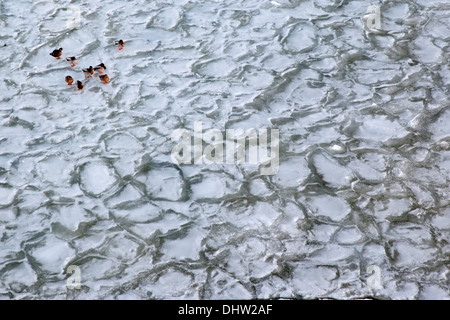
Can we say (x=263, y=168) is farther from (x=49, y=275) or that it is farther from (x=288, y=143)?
(x=49, y=275)

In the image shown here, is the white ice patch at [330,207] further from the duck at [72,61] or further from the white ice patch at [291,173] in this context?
the duck at [72,61]
